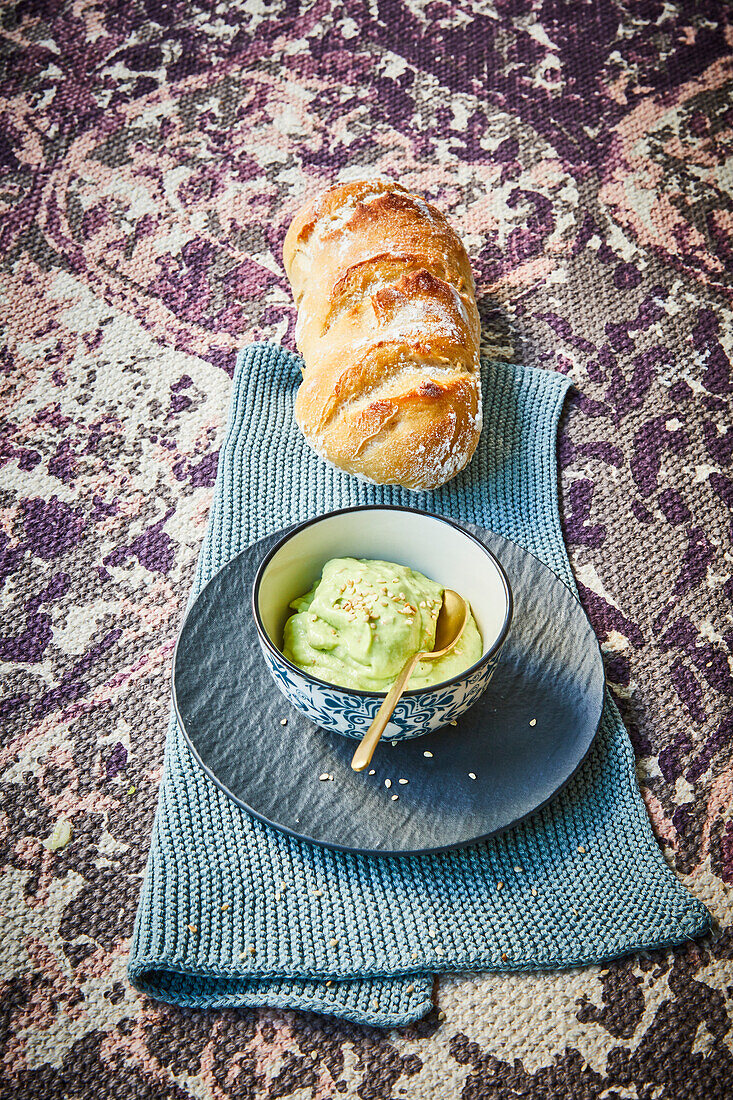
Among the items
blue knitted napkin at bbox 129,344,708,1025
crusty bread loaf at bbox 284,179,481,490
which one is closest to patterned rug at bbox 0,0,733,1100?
blue knitted napkin at bbox 129,344,708,1025

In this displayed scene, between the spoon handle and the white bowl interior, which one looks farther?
the white bowl interior

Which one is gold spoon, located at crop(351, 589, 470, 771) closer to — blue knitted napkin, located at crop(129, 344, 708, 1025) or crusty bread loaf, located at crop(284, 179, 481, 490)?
blue knitted napkin, located at crop(129, 344, 708, 1025)

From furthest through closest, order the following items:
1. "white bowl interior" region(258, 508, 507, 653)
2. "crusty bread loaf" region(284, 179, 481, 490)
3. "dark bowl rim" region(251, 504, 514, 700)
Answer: "crusty bread loaf" region(284, 179, 481, 490) → "white bowl interior" region(258, 508, 507, 653) → "dark bowl rim" region(251, 504, 514, 700)

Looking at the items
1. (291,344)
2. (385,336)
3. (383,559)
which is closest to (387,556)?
(383,559)

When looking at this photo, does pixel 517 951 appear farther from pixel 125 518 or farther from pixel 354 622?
pixel 125 518

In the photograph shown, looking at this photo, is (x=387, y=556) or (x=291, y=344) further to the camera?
(x=291, y=344)

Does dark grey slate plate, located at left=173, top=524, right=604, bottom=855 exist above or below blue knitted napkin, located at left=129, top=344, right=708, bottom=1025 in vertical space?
above

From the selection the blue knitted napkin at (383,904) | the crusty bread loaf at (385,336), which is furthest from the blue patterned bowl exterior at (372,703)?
the crusty bread loaf at (385,336)

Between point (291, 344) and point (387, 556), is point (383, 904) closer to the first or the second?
point (387, 556)
